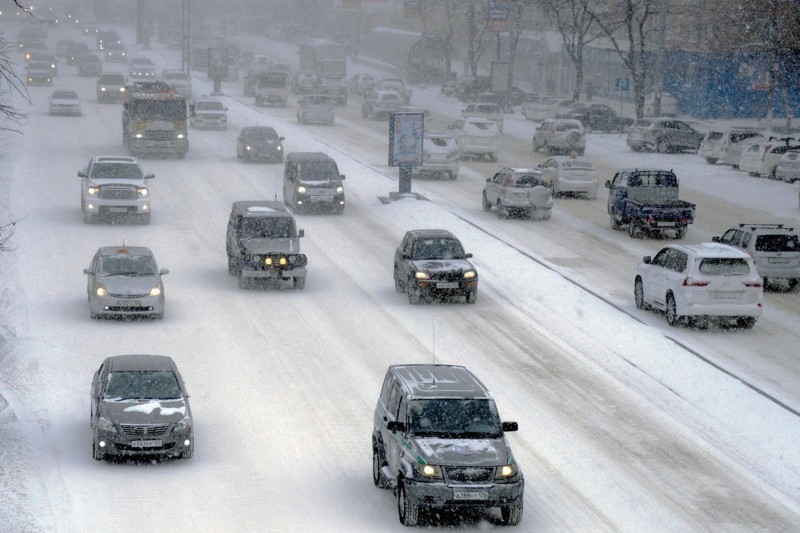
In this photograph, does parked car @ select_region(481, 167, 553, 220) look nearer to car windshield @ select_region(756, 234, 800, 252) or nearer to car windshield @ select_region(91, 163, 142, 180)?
car windshield @ select_region(756, 234, 800, 252)

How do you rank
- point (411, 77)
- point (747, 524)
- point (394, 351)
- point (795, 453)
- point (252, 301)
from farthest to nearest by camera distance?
point (411, 77)
point (252, 301)
point (394, 351)
point (795, 453)
point (747, 524)

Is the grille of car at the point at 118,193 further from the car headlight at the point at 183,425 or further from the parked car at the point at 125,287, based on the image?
the car headlight at the point at 183,425

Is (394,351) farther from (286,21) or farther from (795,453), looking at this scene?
(286,21)

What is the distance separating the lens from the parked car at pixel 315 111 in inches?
2810

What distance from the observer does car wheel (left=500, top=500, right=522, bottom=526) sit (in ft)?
56.2

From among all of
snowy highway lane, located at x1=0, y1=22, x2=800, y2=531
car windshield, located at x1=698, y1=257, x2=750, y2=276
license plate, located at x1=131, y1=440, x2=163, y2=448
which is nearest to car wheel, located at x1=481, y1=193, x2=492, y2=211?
snowy highway lane, located at x1=0, y1=22, x2=800, y2=531

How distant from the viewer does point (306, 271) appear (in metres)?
33.6

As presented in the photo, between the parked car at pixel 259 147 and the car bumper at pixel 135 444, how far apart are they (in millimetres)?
36327

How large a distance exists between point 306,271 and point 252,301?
2.15m

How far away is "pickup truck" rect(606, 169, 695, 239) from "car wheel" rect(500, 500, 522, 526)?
23.7 metres

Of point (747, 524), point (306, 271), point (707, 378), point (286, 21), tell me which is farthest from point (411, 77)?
point (747, 524)

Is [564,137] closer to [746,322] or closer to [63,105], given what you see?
[63,105]

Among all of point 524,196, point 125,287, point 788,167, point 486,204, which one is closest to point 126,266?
point 125,287

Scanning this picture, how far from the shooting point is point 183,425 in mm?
19797
